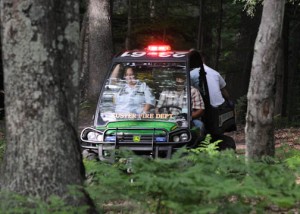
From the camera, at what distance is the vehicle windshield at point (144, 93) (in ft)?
29.3

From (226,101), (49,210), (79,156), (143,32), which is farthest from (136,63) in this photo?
(143,32)

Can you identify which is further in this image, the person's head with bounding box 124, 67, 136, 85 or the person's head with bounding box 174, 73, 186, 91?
the person's head with bounding box 124, 67, 136, 85

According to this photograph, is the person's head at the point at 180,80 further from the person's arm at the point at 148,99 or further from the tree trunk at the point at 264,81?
the tree trunk at the point at 264,81

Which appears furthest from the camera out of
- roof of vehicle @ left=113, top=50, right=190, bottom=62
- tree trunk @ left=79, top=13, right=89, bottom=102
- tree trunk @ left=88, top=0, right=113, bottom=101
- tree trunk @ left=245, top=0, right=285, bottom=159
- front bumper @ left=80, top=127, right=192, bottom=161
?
tree trunk @ left=79, top=13, right=89, bottom=102

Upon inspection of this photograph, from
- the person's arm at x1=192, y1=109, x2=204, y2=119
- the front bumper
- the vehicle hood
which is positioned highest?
the person's arm at x1=192, y1=109, x2=204, y2=119

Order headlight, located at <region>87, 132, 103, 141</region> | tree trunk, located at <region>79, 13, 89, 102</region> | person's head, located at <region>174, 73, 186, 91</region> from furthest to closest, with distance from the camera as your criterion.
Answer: tree trunk, located at <region>79, 13, 89, 102</region>
person's head, located at <region>174, 73, 186, 91</region>
headlight, located at <region>87, 132, 103, 141</region>

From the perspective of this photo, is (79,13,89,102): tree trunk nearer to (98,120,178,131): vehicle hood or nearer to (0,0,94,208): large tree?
(98,120,178,131): vehicle hood

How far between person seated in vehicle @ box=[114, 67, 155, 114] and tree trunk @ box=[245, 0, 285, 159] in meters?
2.54

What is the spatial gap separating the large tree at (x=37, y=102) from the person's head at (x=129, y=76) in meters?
4.29

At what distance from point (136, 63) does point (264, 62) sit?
304 cm

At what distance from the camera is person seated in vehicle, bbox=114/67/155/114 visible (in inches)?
355

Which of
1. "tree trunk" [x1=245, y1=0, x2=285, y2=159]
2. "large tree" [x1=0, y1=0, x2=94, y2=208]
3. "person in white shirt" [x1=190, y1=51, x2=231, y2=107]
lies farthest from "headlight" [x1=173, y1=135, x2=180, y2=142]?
"large tree" [x1=0, y1=0, x2=94, y2=208]

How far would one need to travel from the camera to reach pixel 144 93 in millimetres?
9117

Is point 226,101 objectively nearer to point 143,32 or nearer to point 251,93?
point 251,93
